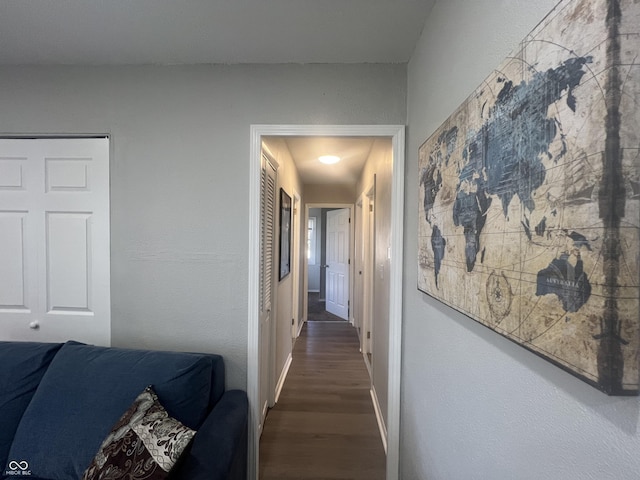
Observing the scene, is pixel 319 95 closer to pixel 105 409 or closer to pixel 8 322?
pixel 105 409

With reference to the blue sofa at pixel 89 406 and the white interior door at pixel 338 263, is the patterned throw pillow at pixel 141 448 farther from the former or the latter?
the white interior door at pixel 338 263

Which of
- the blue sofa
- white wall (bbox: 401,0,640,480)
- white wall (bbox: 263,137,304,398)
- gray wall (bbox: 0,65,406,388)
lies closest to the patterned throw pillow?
the blue sofa

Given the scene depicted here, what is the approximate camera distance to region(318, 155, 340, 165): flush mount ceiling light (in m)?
3.08

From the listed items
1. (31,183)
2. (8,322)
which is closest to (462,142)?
(31,183)

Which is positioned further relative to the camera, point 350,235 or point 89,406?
point 350,235

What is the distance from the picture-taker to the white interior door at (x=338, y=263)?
5188 mm

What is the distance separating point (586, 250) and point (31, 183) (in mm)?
2515

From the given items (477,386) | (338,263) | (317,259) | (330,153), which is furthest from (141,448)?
(317,259)

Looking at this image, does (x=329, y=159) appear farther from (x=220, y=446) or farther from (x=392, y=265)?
(x=220, y=446)

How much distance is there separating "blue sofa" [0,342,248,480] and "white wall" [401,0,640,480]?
0.85 meters

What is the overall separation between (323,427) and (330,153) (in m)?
2.45

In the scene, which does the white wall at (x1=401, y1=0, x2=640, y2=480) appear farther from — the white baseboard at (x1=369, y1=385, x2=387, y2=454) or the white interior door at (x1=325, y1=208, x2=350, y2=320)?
the white interior door at (x1=325, y1=208, x2=350, y2=320)

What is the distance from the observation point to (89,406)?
4.05ft

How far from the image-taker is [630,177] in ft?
1.32
